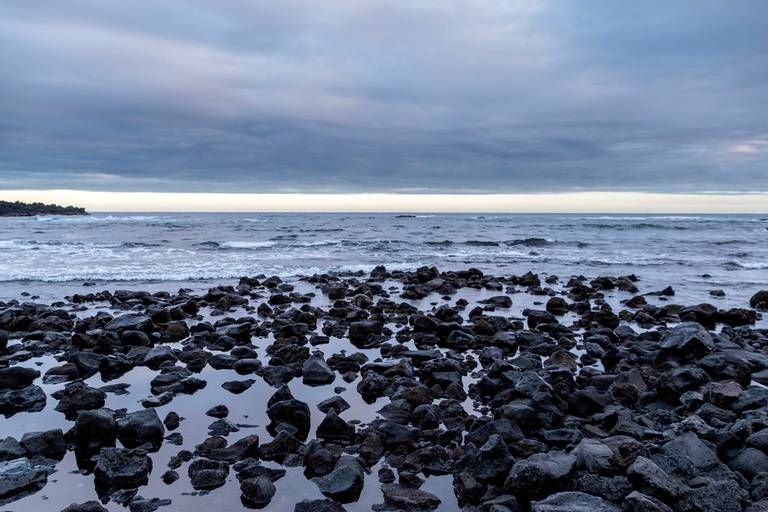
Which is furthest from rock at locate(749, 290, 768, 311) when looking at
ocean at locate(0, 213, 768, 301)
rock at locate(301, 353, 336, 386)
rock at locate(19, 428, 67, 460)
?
rock at locate(19, 428, 67, 460)

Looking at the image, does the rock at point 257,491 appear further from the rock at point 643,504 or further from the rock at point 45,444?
the rock at point 643,504

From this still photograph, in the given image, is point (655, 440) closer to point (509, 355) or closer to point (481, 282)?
point (509, 355)

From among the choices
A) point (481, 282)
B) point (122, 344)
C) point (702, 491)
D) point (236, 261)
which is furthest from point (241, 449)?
point (236, 261)

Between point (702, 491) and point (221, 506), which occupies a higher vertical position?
point (702, 491)

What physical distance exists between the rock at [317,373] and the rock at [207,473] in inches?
114

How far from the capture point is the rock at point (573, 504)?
4258mm

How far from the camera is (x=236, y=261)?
2805 centimetres

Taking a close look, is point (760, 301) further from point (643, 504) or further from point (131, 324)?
point (131, 324)

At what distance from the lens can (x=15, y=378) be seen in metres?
7.90

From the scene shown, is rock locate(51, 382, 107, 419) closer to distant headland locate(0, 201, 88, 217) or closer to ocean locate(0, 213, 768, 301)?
ocean locate(0, 213, 768, 301)

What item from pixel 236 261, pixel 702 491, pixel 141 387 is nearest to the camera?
pixel 702 491

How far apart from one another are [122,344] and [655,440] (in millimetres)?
9204

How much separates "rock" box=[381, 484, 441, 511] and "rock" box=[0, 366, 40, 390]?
615 centimetres

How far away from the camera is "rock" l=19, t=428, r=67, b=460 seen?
5711mm
